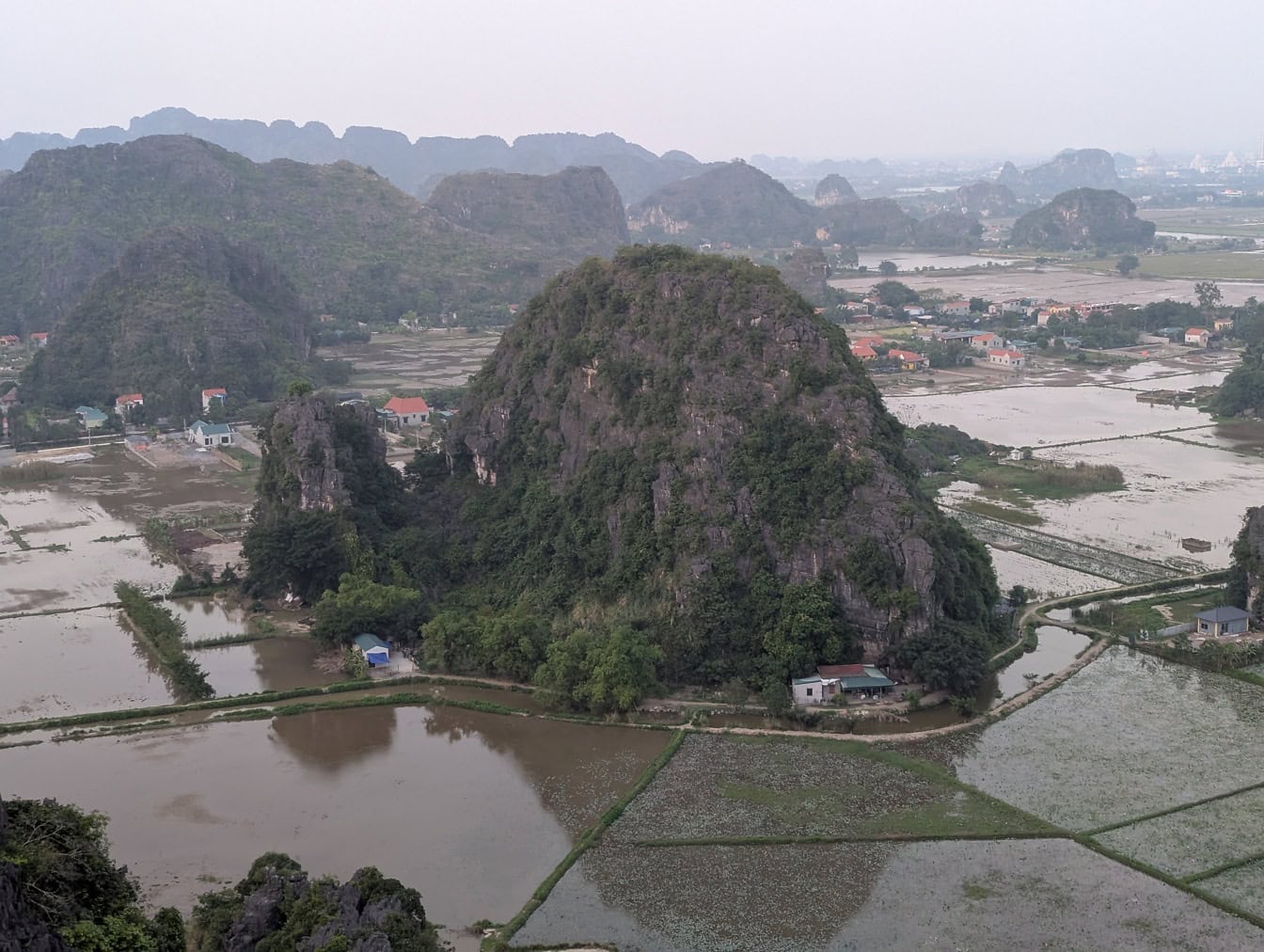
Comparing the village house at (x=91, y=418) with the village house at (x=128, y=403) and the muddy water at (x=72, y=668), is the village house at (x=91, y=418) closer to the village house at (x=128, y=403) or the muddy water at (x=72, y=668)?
→ the village house at (x=128, y=403)

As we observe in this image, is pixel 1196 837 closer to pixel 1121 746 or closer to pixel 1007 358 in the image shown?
pixel 1121 746

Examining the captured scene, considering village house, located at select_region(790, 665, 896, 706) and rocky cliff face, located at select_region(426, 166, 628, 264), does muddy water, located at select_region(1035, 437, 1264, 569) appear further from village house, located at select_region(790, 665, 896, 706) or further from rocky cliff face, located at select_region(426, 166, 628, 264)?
rocky cliff face, located at select_region(426, 166, 628, 264)

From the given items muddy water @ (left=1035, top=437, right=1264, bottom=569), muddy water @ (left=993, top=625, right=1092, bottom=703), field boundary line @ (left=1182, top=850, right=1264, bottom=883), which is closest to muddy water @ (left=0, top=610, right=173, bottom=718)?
muddy water @ (left=993, top=625, right=1092, bottom=703)

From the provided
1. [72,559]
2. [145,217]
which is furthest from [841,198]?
[72,559]

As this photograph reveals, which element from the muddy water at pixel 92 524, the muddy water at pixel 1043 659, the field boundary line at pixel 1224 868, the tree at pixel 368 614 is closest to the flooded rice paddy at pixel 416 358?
the muddy water at pixel 92 524

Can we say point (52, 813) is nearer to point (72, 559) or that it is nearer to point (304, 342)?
point (72, 559)
